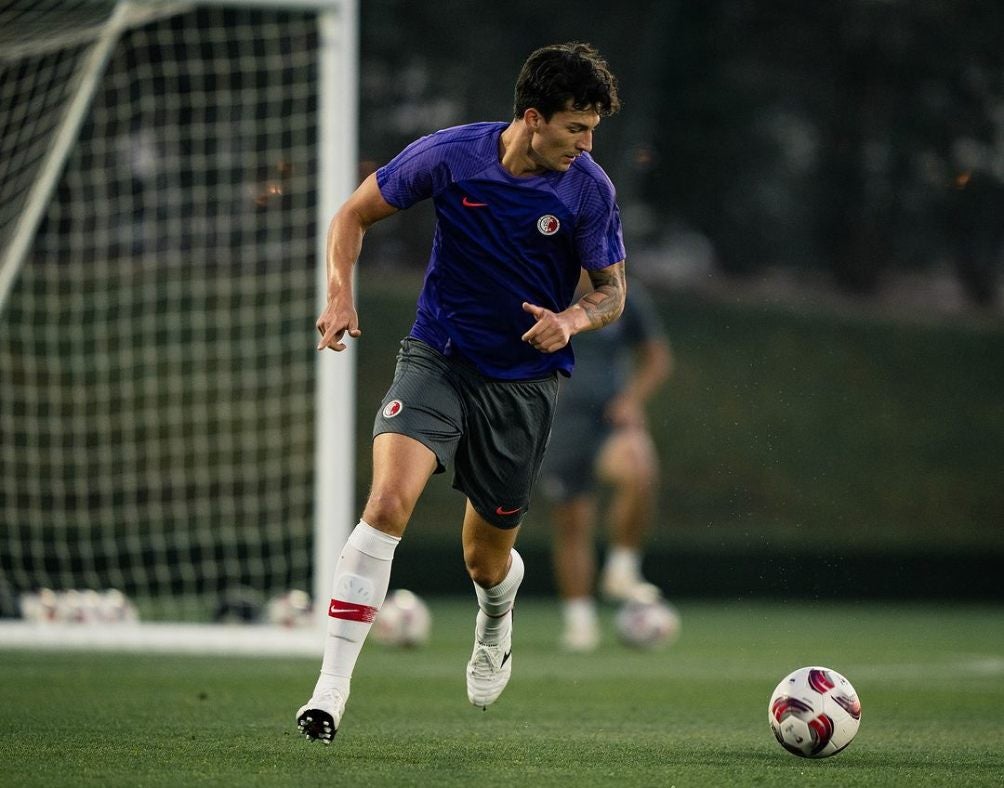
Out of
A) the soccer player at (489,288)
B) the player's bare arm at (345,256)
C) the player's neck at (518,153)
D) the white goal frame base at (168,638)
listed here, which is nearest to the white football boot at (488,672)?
the soccer player at (489,288)

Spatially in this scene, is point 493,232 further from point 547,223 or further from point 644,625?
point 644,625

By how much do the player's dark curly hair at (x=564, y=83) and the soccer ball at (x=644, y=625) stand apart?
4885mm

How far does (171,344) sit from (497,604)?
34.5ft

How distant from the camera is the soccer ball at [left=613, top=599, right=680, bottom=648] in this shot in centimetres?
914

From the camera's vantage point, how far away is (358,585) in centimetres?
453

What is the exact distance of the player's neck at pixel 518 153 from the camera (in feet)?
15.8

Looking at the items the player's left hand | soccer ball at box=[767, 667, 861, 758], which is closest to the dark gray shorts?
the player's left hand

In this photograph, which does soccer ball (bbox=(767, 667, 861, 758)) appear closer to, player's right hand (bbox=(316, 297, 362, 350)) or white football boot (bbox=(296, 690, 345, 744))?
A: white football boot (bbox=(296, 690, 345, 744))

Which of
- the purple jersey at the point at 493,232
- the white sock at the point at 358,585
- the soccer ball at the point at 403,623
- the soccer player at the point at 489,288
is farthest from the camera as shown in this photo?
the soccer ball at the point at 403,623

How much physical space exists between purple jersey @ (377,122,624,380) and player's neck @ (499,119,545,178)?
0.9 inches

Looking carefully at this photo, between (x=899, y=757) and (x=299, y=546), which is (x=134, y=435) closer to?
(x=299, y=546)

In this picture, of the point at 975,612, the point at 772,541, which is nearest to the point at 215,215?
the point at 772,541

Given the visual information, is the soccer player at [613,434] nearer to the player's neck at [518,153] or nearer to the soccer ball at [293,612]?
the soccer ball at [293,612]

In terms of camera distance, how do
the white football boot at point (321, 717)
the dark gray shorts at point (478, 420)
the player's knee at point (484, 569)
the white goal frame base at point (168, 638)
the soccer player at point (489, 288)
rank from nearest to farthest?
the white football boot at point (321, 717), the soccer player at point (489, 288), the dark gray shorts at point (478, 420), the player's knee at point (484, 569), the white goal frame base at point (168, 638)
